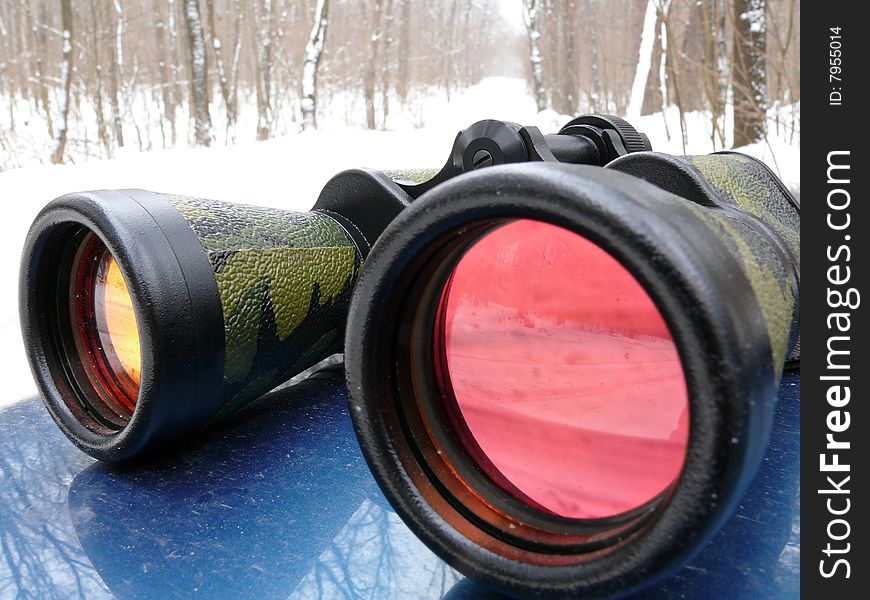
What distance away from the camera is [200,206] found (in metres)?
0.77

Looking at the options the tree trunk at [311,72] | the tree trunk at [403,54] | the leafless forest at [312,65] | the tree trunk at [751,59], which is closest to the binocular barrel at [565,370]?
the leafless forest at [312,65]

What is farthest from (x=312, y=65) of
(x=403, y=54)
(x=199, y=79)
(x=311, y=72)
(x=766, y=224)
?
(x=766, y=224)

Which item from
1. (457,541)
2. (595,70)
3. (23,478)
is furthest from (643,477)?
(595,70)

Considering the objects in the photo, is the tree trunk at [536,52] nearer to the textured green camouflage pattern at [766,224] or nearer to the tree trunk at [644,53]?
the tree trunk at [644,53]

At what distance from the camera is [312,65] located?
6.18 m

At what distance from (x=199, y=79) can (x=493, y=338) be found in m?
5.61

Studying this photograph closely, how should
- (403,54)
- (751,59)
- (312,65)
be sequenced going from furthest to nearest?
1. (403,54)
2. (312,65)
3. (751,59)

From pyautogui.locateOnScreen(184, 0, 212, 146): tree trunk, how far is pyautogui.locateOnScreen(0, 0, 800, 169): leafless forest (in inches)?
0.4

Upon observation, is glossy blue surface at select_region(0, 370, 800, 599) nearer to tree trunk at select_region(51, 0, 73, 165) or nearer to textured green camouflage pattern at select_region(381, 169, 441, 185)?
textured green camouflage pattern at select_region(381, 169, 441, 185)

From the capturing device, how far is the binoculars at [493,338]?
0.35m

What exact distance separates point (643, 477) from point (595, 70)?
11.0 metres

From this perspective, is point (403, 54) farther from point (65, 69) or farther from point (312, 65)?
point (65, 69)

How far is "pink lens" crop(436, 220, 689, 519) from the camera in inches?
18.2
